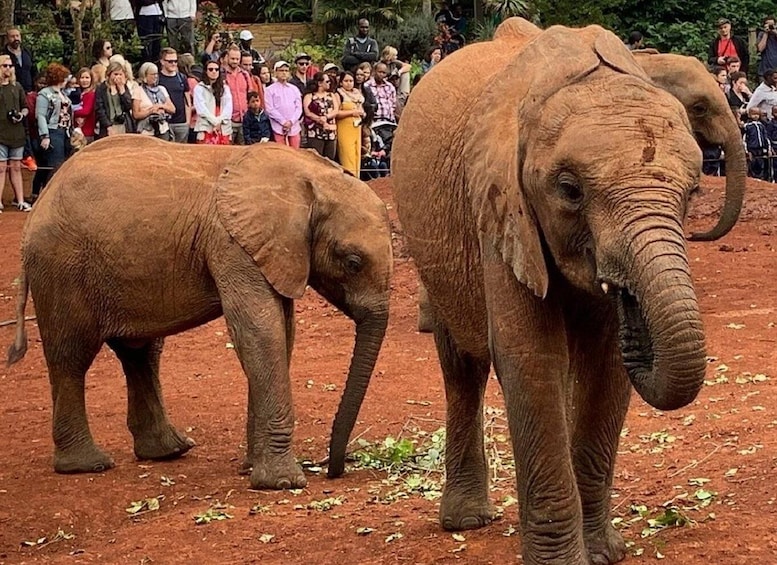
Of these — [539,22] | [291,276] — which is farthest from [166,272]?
[539,22]

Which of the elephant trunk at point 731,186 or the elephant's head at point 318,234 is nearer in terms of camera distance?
the elephant trunk at point 731,186

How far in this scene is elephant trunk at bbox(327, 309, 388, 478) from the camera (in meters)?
7.75

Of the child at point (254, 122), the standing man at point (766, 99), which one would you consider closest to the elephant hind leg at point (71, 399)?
the child at point (254, 122)

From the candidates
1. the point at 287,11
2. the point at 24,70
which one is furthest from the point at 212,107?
the point at 287,11

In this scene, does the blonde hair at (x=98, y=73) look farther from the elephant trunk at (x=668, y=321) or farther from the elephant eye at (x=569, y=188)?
the elephant trunk at (x=668, y=321)

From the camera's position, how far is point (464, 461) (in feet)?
20.1

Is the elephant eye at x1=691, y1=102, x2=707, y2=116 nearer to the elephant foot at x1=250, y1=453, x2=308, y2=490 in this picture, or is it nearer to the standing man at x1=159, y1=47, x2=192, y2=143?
the elephant foot at x1=250, y1=453, x2=308, y2=490

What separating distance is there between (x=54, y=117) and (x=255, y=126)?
2.15 m

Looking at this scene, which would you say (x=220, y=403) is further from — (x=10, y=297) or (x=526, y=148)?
(x=526, y=148)

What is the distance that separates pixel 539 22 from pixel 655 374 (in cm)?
2359

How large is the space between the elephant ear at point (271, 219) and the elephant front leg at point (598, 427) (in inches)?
113

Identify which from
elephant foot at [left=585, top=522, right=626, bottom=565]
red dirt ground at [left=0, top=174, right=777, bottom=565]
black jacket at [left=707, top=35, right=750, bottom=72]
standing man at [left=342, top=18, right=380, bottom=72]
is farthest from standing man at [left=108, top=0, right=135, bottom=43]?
elephant foot at [left=585, top=522, right=626, bottom=565]

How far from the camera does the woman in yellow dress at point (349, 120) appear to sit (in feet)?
55.1

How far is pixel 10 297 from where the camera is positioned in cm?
1415
